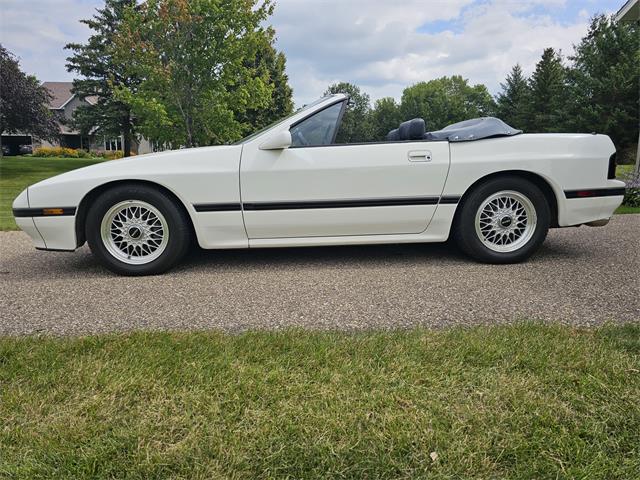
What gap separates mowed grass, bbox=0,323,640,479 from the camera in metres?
1.38

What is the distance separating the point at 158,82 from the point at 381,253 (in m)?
12.0

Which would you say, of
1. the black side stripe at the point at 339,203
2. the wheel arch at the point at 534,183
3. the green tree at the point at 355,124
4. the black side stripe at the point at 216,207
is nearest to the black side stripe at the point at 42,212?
the black side stripe at the point at 216,207

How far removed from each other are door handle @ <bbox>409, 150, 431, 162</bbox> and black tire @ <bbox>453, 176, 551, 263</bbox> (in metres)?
0.49

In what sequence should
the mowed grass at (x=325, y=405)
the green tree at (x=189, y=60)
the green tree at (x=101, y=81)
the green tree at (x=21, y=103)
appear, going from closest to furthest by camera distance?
the mowed grass at (x=325, y=405) < the green tree at (x=189, y=60) < the green tree at (x=21, y=103) < the green tree at (x=101, y=81)

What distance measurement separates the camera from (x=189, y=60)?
43.4ft

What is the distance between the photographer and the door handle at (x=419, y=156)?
3.53 meters

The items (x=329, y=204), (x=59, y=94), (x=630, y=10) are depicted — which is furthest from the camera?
(x=59, y=94)

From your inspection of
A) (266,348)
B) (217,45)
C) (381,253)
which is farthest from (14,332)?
(217,45)

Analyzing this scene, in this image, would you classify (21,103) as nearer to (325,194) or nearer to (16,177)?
(16,177)

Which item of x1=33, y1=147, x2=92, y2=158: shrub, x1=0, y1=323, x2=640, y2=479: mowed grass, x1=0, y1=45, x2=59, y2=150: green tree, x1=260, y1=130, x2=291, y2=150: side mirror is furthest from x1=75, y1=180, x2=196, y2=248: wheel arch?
x1=33, y1=147, x2=92, y2=158: shrub

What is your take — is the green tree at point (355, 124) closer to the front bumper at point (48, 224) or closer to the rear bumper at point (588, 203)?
the rear bumper at point (588, 203)

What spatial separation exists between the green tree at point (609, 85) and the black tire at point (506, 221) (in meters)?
Answer: 23.2

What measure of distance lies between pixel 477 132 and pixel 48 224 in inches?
139

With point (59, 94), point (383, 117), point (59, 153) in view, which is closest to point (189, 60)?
point (383, 117)
